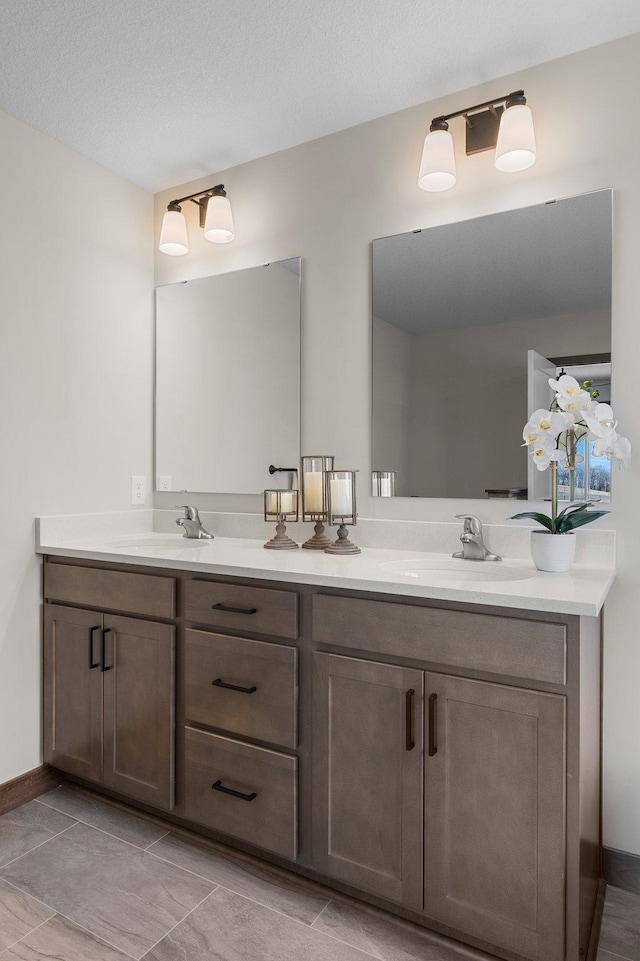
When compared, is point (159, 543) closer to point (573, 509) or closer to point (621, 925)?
point (573, 509)

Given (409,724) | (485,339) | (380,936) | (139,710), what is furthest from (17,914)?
(485,339)

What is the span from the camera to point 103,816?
2084 millimetres

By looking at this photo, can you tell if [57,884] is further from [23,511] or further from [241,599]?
[23,511]

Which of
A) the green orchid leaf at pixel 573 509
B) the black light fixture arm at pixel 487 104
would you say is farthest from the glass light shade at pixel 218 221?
the green orchid leaf at pixel 573 509

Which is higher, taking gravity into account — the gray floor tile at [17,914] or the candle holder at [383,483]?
the candle holder at [383,483]

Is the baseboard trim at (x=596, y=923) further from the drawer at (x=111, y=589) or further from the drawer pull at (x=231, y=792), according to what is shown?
the drawer at (x=111, y=589)

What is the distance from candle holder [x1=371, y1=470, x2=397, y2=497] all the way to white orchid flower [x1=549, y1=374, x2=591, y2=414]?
643mm

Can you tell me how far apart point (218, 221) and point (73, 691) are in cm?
188

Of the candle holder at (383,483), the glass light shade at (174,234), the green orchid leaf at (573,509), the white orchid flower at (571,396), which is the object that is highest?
the glass light shade at (174,234)

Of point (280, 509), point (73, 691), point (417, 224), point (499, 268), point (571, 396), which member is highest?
point (417, 224)

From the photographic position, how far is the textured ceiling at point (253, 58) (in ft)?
5.55

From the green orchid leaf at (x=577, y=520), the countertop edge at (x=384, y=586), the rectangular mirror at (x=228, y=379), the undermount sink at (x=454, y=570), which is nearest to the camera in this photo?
the countertop edge at (x=384, y=586)

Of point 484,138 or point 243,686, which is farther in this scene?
point 484,138

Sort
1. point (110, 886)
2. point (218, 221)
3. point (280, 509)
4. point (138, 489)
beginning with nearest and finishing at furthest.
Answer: point (110, 886), point (280, 509), point (218, 221), point (138, 489)
